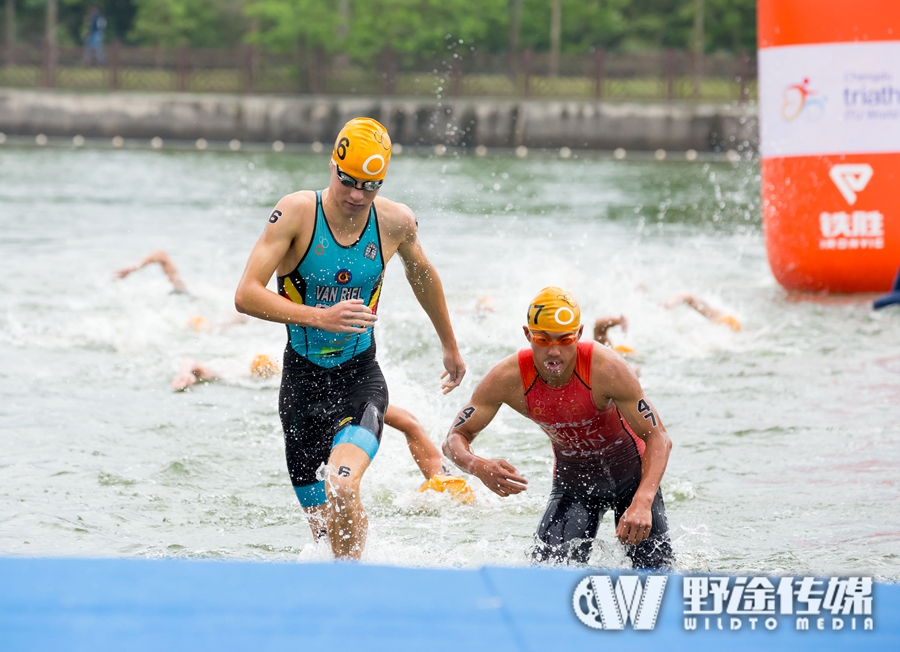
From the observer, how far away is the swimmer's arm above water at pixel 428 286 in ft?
17.6

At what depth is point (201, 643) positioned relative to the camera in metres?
3.02

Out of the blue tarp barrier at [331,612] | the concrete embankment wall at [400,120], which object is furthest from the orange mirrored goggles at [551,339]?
the concrete embankment wall at [400,120]

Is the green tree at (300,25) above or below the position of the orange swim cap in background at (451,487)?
above

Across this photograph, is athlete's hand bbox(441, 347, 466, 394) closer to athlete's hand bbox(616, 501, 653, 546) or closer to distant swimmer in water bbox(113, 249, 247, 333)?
athlete's hand bbox(616, 501, 653, 546)

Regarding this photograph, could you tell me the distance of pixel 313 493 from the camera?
5.41 metres

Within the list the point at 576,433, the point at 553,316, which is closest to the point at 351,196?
the point at 553,316

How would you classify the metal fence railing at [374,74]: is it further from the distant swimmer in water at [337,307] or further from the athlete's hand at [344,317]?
the athlete's hand at [344,317]

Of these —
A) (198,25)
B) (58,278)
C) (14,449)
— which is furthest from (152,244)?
(198,25)

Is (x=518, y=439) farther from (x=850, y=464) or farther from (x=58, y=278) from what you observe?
(x=58, y=278)

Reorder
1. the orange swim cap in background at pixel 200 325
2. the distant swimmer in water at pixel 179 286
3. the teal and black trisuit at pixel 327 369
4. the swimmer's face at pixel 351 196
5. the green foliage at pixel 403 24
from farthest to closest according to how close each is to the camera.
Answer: the green foliage at pixel 403 24 → the orange swim cap in background at pixel 200 325 → the distant swimmer in water at pixel 179 286 → the teal and black trisuit at pixel 327 369 → the swimmer's face at pixel 351 196

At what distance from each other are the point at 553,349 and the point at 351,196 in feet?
3.46

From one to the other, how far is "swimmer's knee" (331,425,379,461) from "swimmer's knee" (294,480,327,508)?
0.32m

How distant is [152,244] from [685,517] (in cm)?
1297

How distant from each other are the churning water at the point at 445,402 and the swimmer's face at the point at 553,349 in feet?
3.73
